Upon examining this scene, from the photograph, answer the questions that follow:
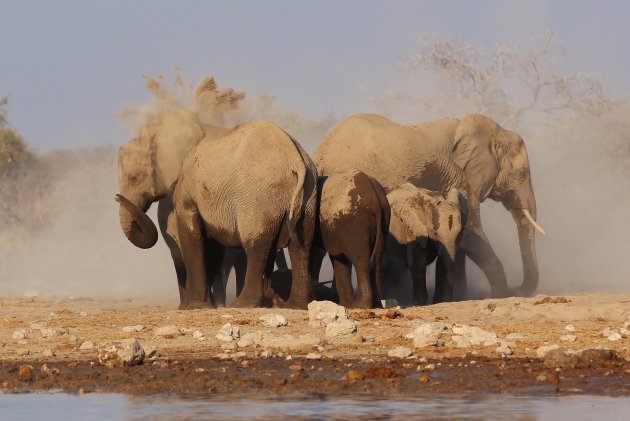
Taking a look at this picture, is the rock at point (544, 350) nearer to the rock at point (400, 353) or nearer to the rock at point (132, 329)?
the rock at point (400, 353)

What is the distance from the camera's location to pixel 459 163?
76.6 ft

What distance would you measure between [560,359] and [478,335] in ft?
4.60

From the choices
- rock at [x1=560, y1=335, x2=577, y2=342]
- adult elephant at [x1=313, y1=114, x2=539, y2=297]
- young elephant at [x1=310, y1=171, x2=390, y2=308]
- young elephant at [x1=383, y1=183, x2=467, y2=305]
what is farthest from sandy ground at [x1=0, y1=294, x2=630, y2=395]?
adult elephant at [x1=313, y1=114, x2=539, y2=297]

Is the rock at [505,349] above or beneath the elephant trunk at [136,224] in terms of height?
beneath

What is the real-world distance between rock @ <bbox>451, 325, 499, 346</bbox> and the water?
2.34 metres

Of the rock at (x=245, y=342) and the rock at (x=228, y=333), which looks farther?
the rock at (x=228, y=333)

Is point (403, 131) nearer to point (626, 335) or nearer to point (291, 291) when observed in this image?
point (291, 291)

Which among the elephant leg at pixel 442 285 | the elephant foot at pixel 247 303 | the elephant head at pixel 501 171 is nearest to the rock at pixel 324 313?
the elephant foot at pixel 247 303

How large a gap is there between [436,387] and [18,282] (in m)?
19.1

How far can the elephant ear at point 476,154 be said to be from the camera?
23.4m

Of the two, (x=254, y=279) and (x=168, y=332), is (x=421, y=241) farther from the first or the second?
(x=168, y=332)

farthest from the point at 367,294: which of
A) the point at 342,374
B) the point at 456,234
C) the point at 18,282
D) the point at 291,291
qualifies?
the point at 18,282

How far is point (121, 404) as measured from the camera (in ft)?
37.2

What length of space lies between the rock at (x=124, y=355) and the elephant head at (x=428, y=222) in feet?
23.3
